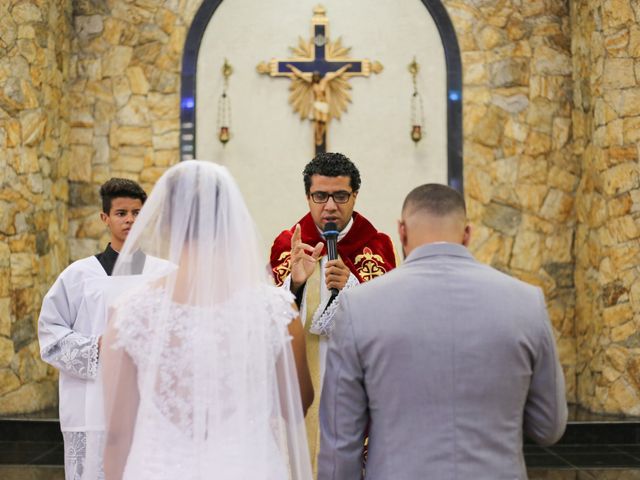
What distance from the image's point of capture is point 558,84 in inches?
267

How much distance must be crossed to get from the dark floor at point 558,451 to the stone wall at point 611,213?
371 millimetres

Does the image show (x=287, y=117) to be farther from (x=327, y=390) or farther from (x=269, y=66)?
(x=327, y=390)

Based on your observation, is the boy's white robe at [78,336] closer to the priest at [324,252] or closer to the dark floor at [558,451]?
the priest at [324,252]

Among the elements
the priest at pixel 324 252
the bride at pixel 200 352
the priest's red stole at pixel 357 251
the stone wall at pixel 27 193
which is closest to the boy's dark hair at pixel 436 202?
the bride at pixel 200 352

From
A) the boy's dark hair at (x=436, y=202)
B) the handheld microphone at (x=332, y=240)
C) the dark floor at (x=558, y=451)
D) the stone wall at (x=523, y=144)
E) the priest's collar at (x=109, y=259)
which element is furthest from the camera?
the stone wall at (x=523, y=144)

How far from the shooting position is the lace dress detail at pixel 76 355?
309cm

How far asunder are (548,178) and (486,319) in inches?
202

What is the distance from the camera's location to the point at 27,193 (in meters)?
6.17

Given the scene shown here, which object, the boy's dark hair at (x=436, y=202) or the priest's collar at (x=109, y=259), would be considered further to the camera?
the priest's collar at (x=109, y=259)

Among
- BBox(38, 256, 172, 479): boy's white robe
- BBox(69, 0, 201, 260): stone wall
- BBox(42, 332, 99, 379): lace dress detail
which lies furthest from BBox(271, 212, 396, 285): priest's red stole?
BBox(69, 0, 201, 260): stone wall

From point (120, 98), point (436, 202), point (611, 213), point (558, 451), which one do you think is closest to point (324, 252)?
point (436, 202)

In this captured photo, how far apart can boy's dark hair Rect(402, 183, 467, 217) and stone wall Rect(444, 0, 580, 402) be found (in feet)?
15.7

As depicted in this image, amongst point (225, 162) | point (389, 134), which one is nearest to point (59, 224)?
point (225, 162)

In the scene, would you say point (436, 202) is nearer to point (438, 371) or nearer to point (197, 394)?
point (438, 371)
